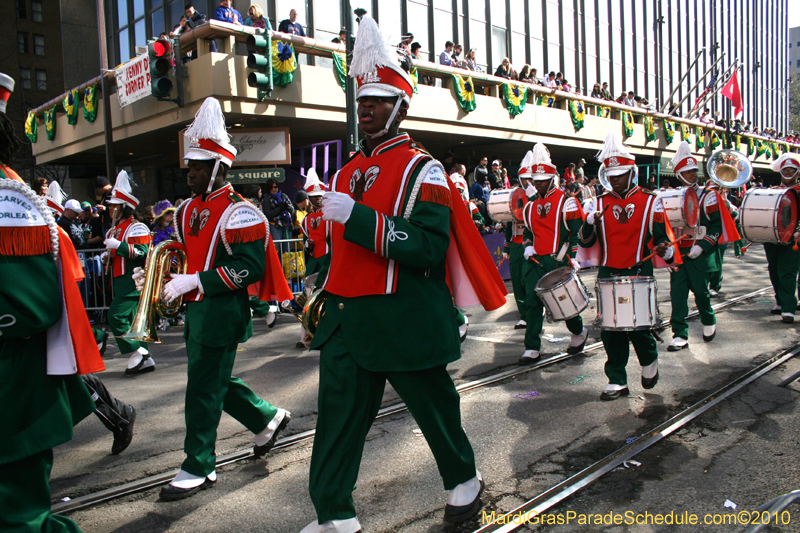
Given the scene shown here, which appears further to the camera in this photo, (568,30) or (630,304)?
(568,30)

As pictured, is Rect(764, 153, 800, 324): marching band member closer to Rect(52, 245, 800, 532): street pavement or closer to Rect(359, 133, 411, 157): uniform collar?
Rect(52, 245, 800, 532): street pavement

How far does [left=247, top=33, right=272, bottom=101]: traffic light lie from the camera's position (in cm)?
1303

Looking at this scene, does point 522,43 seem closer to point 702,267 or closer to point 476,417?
point 702,267

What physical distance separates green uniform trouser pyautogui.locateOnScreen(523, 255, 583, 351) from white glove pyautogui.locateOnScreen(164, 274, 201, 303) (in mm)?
3978

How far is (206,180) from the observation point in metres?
4.00

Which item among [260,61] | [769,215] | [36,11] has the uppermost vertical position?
[36,11]

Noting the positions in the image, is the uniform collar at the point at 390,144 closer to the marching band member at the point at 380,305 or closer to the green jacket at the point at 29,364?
the marching band member at the point at 380,305

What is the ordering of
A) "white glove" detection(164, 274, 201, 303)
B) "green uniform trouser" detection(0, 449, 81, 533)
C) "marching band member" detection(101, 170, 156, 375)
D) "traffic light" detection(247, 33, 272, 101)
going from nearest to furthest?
"green uniform trouser" detection(0, 449, 81, 533)
"white glove" detection(164, 274, 201, 303)
"marching band member" detection(101, 170, 156, 375)
"traffic light" detection(247, 33, 272, 101)

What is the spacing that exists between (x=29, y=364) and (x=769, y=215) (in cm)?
818

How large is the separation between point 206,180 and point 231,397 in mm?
1347

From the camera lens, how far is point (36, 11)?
4650 cm

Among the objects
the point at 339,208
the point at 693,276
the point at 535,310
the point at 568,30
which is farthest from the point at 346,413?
the point at 568,30

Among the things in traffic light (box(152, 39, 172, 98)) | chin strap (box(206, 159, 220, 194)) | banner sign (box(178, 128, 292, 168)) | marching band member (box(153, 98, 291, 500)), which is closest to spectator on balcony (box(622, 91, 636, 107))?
banner sign (box(178, 128, 292, 168))

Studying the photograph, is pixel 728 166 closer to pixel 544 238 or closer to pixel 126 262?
pixel 544 238
